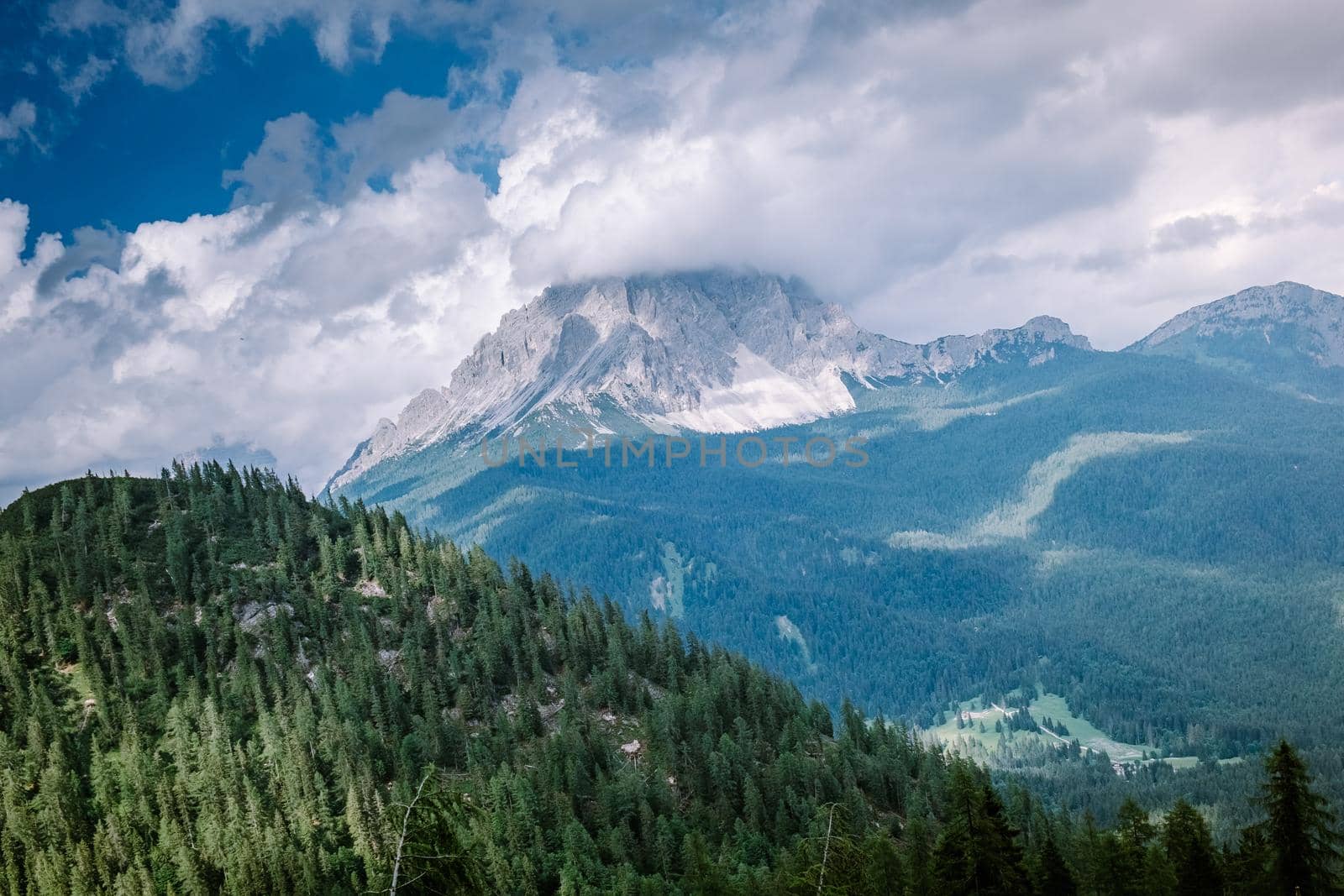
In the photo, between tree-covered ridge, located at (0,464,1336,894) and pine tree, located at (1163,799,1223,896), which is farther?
tree-covered ridge, located at (0,464,1336,894)

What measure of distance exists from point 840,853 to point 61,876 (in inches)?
3678

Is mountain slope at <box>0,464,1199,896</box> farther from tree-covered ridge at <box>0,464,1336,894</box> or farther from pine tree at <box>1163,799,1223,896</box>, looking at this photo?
pine tree at <box>1163,799,1223,896</box>

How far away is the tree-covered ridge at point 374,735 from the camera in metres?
101

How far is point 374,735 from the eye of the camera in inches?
4953

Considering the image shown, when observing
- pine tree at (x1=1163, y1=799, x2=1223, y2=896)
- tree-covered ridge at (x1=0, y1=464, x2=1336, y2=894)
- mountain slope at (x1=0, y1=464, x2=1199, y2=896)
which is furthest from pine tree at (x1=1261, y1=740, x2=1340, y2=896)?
mountain slope at (x1=0, y1=464, x2=1199, y2=896)

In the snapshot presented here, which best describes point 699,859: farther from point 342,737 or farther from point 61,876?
point 61,876

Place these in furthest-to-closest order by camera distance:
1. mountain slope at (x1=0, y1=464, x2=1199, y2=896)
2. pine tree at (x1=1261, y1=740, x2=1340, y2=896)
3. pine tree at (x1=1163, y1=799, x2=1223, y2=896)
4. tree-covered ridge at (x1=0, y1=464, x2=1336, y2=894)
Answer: mountain slope at (x1=0, y1=464, x2=1199, y2=896), tree-covered ridge at (x1=0, y1=464, x2=1336, y2=894), pine tree at (x1=1163, y1=799, x2=1223, y2=896), pine tree at (x1=1261, y1=740, x2=1340, y2=896)

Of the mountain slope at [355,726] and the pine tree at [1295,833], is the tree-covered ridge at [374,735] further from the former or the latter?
the pine tree at [1295,833]

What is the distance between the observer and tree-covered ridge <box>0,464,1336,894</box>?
101 m

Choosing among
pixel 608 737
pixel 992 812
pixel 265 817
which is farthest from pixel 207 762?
pixel 992 812

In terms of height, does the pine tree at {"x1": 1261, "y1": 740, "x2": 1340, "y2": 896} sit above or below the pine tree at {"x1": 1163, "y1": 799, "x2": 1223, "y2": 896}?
above

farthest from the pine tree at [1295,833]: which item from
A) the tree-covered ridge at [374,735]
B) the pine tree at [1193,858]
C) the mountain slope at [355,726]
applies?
the mountain slope at [355,726]

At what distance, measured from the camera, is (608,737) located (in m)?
136

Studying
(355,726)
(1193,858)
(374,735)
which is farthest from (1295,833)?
(355,726)
